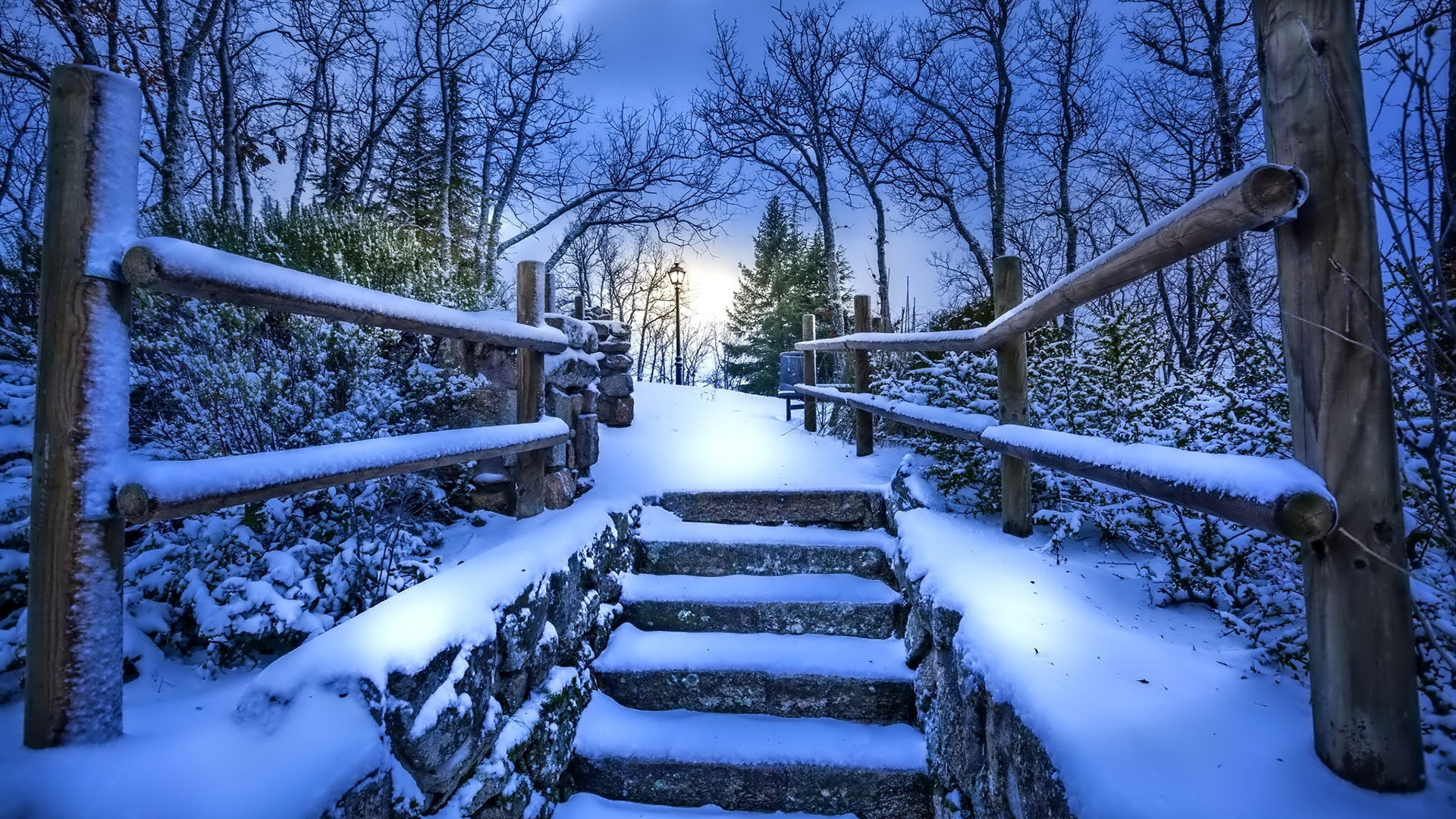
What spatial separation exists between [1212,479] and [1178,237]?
536 mm

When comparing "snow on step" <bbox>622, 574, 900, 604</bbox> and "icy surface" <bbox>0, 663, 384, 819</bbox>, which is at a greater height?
"icy surface" <bbox>0, 663, 384, 819</bbox>

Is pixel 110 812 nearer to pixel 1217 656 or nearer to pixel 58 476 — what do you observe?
pixel 58 476

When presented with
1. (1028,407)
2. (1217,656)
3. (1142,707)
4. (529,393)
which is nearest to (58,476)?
(529,393)

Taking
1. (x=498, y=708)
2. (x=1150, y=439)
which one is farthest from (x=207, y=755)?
(x=1150, y=439)

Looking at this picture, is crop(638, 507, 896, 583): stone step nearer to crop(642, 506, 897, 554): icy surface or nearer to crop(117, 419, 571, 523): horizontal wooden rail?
crop(642, 506, 897, 554): icy surface

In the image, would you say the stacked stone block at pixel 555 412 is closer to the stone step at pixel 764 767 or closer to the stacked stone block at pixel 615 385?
the stone step at pixel 764 767

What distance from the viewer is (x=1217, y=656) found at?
1466 millimetres

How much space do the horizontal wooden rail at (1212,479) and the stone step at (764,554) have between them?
1267 mm

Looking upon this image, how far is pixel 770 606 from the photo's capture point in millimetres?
2699

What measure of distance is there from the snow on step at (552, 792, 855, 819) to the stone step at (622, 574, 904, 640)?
717mm

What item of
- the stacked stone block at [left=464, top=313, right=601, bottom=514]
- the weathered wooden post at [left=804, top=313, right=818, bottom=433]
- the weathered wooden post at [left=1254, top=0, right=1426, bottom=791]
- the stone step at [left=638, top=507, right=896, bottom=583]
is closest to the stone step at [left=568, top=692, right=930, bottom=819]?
the stone step at [left=638, top=507, right=896, bottom=583]

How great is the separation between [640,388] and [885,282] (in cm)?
503

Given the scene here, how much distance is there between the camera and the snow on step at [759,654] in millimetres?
2389

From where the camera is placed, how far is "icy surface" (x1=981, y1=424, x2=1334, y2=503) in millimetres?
1012
